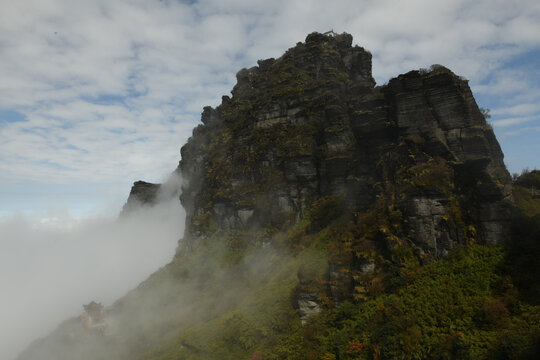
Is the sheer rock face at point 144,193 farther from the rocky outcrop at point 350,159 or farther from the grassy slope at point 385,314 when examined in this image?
the grassy slope at point 385,314

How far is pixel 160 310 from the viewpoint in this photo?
144 feet

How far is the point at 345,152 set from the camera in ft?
115

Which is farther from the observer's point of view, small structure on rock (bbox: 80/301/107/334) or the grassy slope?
small structure on rock (bbox: 80/301/107/334)

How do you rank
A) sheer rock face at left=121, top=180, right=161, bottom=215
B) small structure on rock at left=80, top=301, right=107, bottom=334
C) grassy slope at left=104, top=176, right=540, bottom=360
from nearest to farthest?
grassy slope at left=104, top=176, right=540, bottom=360 → small structure on rock at left=80, top=301, right=107, bottom=334 → sheer rock face at left=121, top=180, right=161, bottom=215

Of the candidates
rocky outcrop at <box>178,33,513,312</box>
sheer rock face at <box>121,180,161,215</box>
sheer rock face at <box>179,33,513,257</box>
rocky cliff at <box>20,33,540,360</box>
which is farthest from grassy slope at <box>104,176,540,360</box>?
sheer rock face at <box>121,180,161,215</box>

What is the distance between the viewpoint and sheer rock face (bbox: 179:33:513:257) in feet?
71.3

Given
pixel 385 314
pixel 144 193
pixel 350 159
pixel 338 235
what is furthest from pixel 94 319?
pixel 144 193

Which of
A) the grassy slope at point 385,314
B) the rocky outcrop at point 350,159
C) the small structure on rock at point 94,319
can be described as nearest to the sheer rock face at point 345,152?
the rocky outcrop at point 350,159

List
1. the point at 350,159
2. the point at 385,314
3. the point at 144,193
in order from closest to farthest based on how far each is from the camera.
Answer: the point at 385,314, the point at 350,159, the point at 144,193

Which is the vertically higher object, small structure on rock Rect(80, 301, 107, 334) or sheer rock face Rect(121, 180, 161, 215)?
sheer rock face Rect(121, 180, 161, 215)

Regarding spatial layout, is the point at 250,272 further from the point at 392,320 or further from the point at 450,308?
the point at 450,308

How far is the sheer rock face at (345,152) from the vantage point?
21.7 meters

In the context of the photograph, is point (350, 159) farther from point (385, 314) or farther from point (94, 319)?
point (94, 319)

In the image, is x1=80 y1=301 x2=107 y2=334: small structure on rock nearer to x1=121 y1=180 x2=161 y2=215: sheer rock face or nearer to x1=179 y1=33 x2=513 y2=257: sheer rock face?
x1=179 y1=33 x2=513 y2=257: sheer rock face
